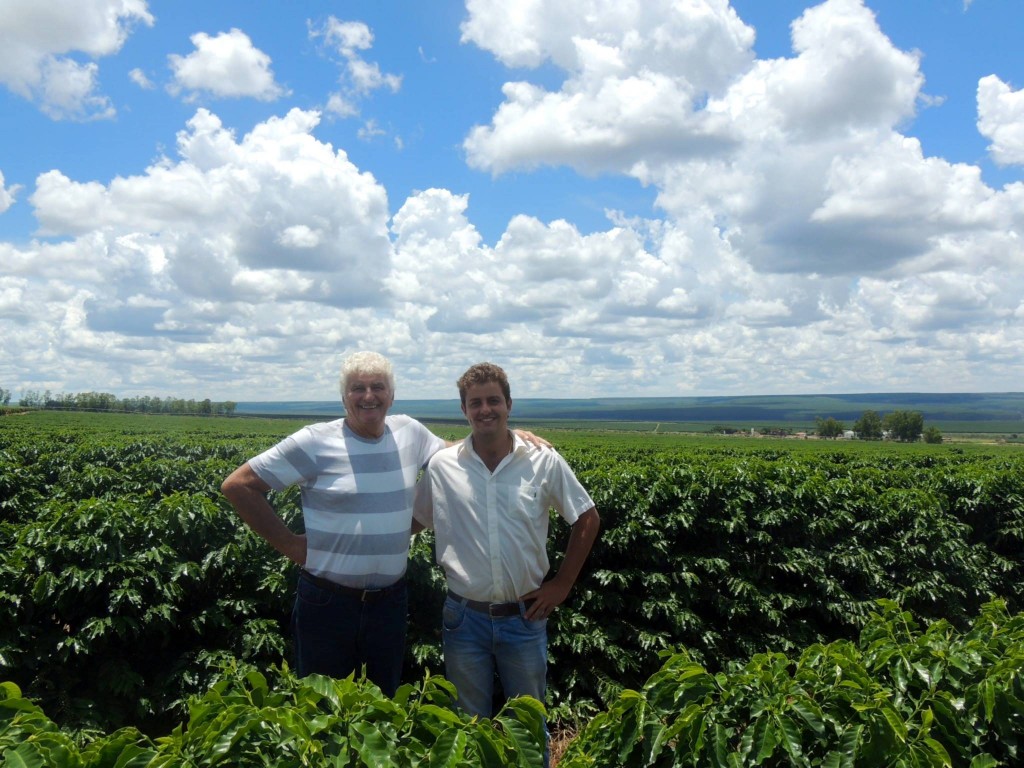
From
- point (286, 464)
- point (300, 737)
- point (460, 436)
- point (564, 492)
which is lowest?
point (460, 436)

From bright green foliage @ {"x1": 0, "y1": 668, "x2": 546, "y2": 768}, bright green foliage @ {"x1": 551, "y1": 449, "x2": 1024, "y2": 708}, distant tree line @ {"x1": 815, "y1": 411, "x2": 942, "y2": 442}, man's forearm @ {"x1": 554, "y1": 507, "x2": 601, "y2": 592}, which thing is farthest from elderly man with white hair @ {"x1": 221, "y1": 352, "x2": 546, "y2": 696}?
distant tree line @ {"x1": 815, "y1": 411, "x2": 942, "y2": 442}

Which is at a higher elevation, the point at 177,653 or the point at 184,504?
the point at 184,504

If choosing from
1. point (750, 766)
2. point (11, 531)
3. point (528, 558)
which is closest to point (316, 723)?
point (750, 766)

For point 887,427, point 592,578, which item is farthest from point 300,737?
point 887,427

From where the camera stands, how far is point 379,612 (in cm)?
348

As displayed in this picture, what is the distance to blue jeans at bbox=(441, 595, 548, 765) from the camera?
3.37 m

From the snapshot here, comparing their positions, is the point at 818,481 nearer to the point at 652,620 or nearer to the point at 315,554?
the point at 652,620

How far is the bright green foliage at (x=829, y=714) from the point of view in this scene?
6.21 feet

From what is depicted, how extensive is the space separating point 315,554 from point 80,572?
1.69 metres

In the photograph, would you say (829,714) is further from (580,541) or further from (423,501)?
(423,501)

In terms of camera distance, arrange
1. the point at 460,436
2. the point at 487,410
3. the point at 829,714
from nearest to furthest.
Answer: the point at 829,714
the point at 487,410
the point at 460,436

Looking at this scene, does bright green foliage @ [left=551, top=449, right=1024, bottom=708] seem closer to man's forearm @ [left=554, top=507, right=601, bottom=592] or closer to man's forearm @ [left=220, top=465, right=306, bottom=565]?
man's forearm @ [left=554, top=507, right=601, bottom=592]

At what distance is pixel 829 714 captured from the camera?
2045 millimetres

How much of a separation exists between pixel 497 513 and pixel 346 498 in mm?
693
